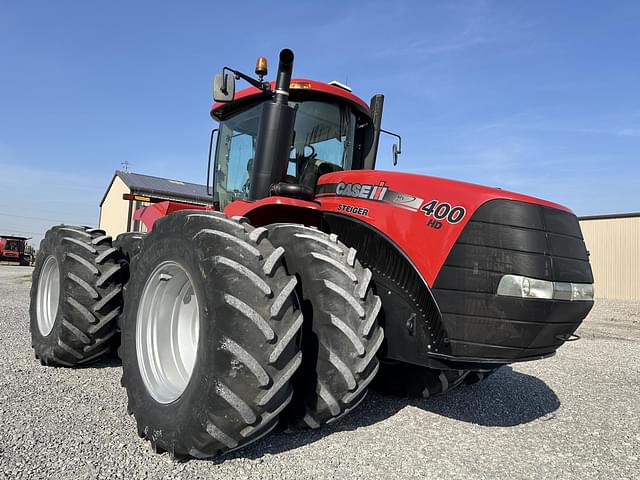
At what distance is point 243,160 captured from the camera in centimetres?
399

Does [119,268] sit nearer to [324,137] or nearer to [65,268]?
[65,268]

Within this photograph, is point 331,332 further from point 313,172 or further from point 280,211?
point 313,172

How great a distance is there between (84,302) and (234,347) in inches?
86.1

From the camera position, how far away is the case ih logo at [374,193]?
8.85ft

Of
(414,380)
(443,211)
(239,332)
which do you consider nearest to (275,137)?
(443,211)

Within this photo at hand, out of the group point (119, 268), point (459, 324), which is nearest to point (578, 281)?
point (459, 324)

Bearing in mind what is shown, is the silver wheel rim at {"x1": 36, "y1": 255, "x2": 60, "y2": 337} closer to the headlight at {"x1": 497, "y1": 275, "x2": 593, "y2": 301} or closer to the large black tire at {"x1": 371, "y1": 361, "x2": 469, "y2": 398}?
the large black tire at {"x1": 371, "y1": 361, "x2": 469, "y2": 398}

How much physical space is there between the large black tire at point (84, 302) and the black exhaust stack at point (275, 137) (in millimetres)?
1452

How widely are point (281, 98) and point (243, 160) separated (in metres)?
0.85

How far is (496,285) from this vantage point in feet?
7.92

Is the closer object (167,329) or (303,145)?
(167,329)

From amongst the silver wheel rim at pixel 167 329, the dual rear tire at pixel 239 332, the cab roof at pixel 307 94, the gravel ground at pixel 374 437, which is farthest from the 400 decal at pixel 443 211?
the cab roof at pixel 307 94

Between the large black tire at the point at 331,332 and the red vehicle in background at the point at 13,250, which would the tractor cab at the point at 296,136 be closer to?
the large black tire at the point at 331,332

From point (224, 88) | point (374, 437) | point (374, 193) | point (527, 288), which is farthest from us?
point (224, 88)
